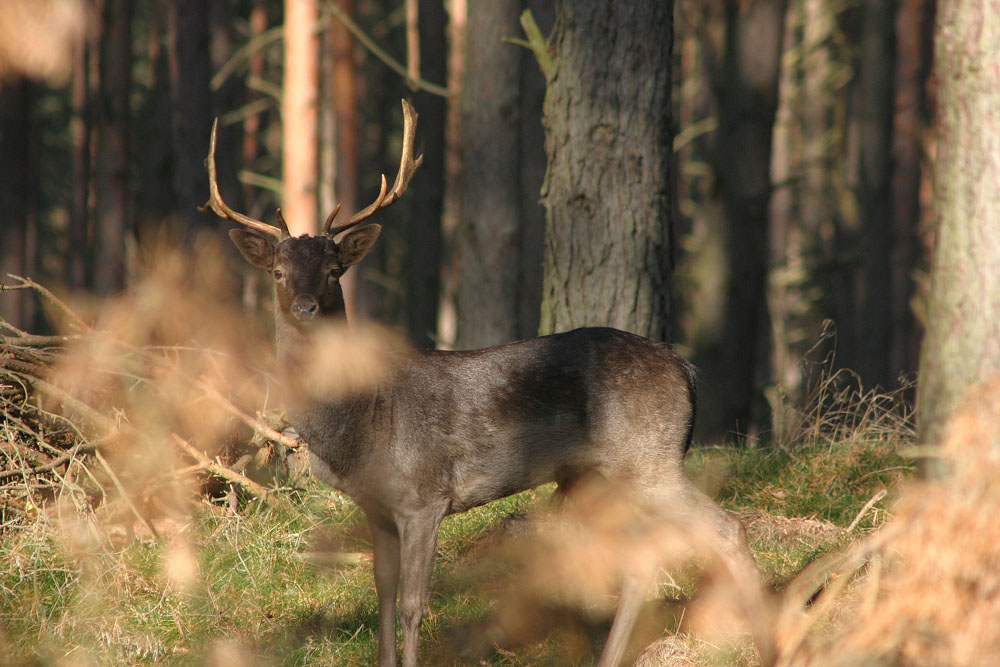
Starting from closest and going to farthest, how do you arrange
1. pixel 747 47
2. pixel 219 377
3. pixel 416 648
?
pixel 416 648
pixel 219 377
pixel 747 47

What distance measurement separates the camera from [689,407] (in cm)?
533

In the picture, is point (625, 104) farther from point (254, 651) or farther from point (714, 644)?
point (254, 651)

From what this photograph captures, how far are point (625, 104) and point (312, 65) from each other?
664 cm

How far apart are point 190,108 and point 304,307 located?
7548mm

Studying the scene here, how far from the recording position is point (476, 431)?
5.16 metres

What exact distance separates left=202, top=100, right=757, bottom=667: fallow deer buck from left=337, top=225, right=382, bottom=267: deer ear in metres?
0.19

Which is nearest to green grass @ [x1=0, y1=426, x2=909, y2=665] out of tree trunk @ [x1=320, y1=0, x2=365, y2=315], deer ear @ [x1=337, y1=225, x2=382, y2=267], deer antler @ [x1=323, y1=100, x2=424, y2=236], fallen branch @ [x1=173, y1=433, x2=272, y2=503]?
fallen branch @ [x1=173, y1=433, x2=272, y2=503]

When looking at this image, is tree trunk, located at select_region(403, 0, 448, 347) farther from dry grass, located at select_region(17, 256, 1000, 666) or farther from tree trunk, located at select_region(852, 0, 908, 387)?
dry grass, located at select_region(17, 256, 1000, 666)

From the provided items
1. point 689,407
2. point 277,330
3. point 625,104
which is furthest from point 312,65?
point 689,407

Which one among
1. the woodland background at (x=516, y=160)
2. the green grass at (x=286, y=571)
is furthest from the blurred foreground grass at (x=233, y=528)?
the woodland background at (x=516, y=160)

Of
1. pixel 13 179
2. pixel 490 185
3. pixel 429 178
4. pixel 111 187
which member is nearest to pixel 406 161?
pixel 490 185

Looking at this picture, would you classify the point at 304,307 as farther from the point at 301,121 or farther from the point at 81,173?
the point at 81,173

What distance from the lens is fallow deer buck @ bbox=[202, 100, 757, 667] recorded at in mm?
5027

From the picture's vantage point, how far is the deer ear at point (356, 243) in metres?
5.61
